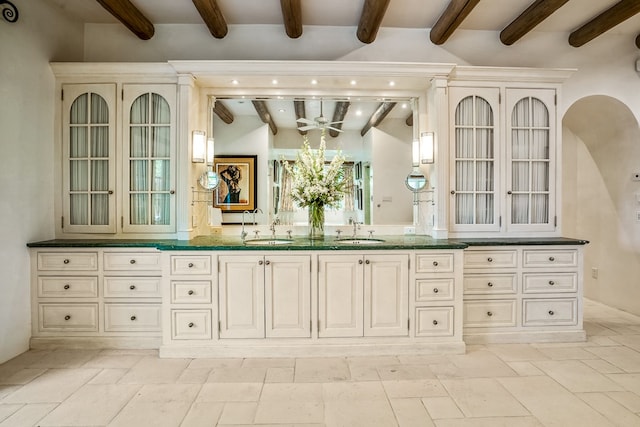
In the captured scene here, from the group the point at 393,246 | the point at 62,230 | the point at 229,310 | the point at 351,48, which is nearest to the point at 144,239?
the point at 62,230

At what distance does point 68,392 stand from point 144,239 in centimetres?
135

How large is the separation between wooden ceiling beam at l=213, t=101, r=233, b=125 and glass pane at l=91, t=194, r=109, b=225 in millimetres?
1340

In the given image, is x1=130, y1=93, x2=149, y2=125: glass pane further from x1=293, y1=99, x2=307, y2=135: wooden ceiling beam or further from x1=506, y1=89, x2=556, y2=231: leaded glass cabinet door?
x1=506, y1=89, x2=556, y2=231: leaded glass cabinet door

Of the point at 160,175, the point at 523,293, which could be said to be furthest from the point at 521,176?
the point at 160,175

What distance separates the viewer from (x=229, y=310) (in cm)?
288

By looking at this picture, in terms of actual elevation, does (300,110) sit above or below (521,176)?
above

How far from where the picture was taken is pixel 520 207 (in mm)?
3486

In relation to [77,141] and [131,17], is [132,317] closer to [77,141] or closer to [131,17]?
[77,141]

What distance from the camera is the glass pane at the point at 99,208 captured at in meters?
3.36

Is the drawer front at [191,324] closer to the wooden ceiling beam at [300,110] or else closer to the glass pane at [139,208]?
the glass pane at [139,208]

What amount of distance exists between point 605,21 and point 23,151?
5.33 meters

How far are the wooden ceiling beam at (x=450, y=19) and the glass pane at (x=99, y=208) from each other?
3550mm

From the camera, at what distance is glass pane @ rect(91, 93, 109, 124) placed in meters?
3.34

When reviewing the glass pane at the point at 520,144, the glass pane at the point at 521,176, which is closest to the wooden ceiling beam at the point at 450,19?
the glass pane at the point at 520,144
